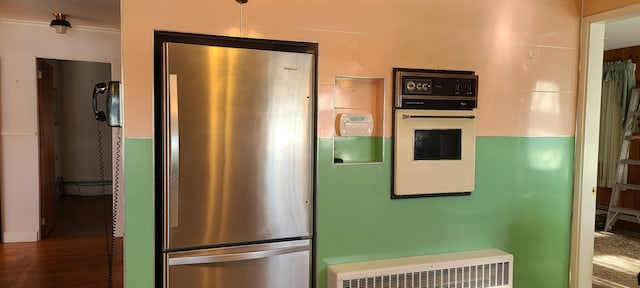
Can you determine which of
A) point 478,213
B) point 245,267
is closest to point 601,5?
point 478,213

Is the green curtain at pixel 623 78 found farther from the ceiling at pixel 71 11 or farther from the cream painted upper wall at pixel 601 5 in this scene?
the ceiling at pixel 71 11

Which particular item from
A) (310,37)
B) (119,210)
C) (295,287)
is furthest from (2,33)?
(295,287)

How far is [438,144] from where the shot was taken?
2703 millimetres

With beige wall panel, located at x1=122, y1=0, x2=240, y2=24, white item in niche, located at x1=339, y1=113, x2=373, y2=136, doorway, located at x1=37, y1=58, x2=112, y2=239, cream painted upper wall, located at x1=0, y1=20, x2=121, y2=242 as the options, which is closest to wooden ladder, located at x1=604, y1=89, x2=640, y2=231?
white item in niche, located at x1=339, y1=113, x2=373, y2=136

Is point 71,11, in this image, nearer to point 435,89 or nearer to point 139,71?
point 139,71

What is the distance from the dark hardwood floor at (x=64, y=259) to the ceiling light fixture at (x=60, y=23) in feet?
7.53

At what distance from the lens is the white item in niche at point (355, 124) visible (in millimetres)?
2510

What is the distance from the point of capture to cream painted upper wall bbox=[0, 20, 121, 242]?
4582 millimetres

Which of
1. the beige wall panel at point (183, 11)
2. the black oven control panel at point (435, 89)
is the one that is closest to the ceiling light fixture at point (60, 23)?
the beige wall panel at point (183, 11)

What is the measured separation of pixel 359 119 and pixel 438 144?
1.83ft

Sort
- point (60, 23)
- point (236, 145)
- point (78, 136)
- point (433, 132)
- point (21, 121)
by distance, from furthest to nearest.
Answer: point (78, 136), point (21, 121), point (60, 23), point (433, 132), point (236, 145)

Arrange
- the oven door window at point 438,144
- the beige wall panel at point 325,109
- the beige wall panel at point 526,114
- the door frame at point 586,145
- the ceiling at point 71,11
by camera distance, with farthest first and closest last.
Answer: the ceiling at point 71,11 → the door frame at point 586,145 → the beige wall panel at point 526,114 → the oven door window at point 438,144 → the beige wall panel at point 325,109

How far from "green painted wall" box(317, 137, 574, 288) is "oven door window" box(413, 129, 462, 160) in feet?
0.59

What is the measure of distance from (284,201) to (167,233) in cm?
61
